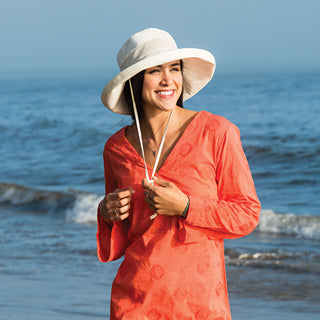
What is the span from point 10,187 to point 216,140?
10511mm

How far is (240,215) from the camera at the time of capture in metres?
2.23

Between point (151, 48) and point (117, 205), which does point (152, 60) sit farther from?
point (117, 205)

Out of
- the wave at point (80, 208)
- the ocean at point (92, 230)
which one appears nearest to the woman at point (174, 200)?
the ocean at point (92, 230)

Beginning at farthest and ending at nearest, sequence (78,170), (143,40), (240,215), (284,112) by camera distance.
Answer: (284,112), (78,170), (143,40), (240,215)

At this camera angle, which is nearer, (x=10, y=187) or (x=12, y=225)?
(x=12, y=225)

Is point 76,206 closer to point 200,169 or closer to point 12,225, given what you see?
point 12,225

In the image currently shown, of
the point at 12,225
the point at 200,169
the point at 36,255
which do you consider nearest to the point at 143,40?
the point at 200,169

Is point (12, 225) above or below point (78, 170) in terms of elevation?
above

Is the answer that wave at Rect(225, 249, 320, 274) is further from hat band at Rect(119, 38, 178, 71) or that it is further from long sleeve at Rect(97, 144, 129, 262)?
hat band at Rect(119, 38, 178, 71)

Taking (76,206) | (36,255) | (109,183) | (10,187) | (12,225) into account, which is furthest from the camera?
(10,187)

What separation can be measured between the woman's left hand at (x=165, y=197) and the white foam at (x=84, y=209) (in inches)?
282

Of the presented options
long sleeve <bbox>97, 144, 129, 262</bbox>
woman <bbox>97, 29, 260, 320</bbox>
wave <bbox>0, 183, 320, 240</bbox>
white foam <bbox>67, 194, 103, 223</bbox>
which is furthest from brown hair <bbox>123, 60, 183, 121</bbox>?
white foam <bbox>67, 194, 103, 223</bbox>

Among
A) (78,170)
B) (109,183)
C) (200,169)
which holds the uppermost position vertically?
(200,169)

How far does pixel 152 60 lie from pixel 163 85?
121 mm
